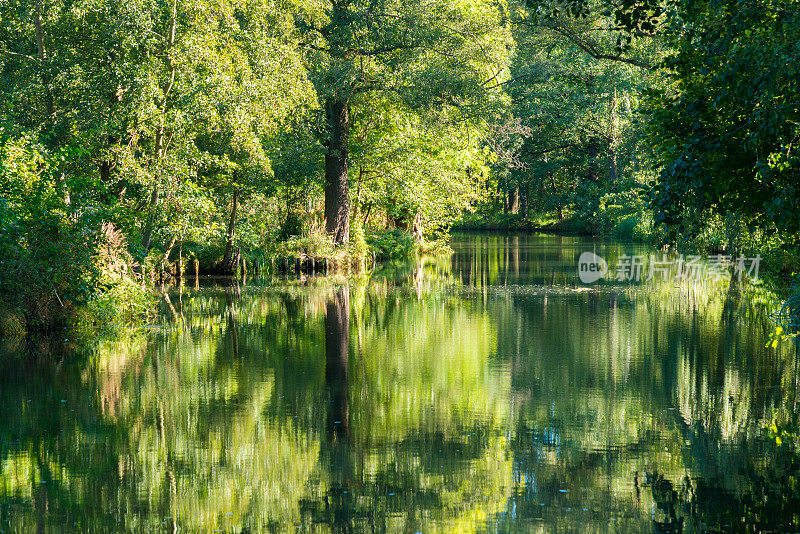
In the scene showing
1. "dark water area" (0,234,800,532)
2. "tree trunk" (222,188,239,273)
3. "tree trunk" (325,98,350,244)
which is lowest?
"dark water area" (0,234,800,532)

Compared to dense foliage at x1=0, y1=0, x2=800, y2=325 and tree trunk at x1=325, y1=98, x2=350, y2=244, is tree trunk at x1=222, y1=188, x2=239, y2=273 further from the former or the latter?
tree trunk at x1=325, y1=98, x2=350, y2=244

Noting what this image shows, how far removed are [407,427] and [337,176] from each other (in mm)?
23851

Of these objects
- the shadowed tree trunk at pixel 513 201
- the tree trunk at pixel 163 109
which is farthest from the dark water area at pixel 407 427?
the shadowed tree trunk at pixel 513 201

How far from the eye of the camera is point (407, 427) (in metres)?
8.70

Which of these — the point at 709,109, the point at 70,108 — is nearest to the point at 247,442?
the point at 709,109

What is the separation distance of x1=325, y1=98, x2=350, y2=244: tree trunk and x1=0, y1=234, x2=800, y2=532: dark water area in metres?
14.6

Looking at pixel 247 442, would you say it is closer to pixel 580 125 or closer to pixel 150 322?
pixel 150 322

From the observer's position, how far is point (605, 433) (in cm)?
836

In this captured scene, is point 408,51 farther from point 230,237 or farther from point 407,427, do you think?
point 407,427

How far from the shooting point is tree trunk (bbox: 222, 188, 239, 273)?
2781 centimetres

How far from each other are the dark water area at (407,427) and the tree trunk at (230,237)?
35.4 ft

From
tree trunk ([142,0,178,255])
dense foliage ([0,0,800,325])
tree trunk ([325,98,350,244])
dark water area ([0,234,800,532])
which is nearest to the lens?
dark water area ([0,234,800,532])

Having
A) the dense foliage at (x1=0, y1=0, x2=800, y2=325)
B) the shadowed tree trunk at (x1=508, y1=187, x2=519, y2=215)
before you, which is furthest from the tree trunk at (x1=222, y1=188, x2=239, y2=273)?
the shadowed tree trunk at (x1=508, y1=187, x2=519, y2=215)

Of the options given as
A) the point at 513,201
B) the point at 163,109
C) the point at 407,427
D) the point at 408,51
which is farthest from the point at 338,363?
the point at 513,201
